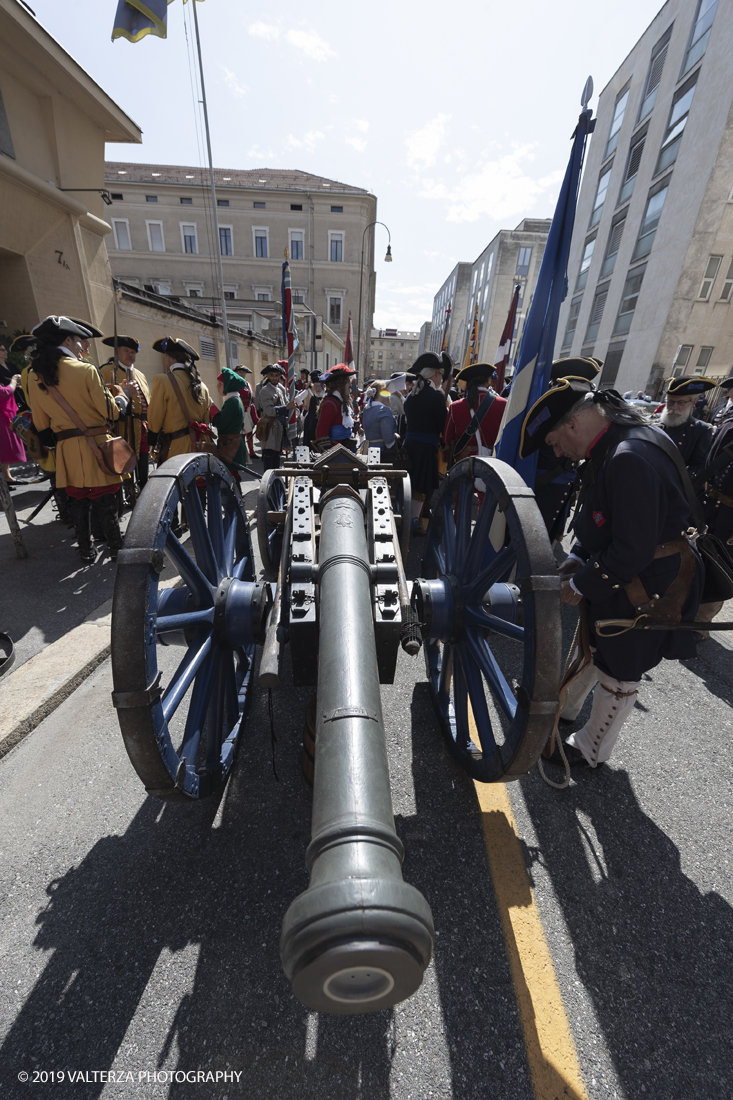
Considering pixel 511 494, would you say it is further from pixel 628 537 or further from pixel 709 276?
pixel 709 276

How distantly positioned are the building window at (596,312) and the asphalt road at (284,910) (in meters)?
31.2

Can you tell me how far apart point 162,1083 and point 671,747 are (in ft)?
8.30

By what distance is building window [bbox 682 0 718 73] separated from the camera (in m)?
19.4

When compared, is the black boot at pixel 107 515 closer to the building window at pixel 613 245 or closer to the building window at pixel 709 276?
the building window at pixel 709 276

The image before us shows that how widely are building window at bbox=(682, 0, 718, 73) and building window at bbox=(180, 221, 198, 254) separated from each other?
32.7 m

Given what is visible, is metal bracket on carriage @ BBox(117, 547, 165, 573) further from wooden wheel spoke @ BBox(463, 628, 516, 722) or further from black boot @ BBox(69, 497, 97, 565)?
black boot @ BBox(69, 497, 97, 565)

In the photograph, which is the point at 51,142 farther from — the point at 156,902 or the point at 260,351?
the point at 156,902

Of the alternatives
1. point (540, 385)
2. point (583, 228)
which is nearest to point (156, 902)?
point (540, 385)

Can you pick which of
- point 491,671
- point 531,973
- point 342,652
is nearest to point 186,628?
point 342,652

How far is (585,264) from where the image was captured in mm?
29281

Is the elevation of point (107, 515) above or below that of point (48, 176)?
below

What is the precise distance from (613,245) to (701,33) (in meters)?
8.07

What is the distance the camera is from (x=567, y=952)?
1.51 meters

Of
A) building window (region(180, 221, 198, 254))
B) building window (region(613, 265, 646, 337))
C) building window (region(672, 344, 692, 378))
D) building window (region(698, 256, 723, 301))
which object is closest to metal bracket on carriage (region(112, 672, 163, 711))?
building window (region(672, 344, 692, 378))
